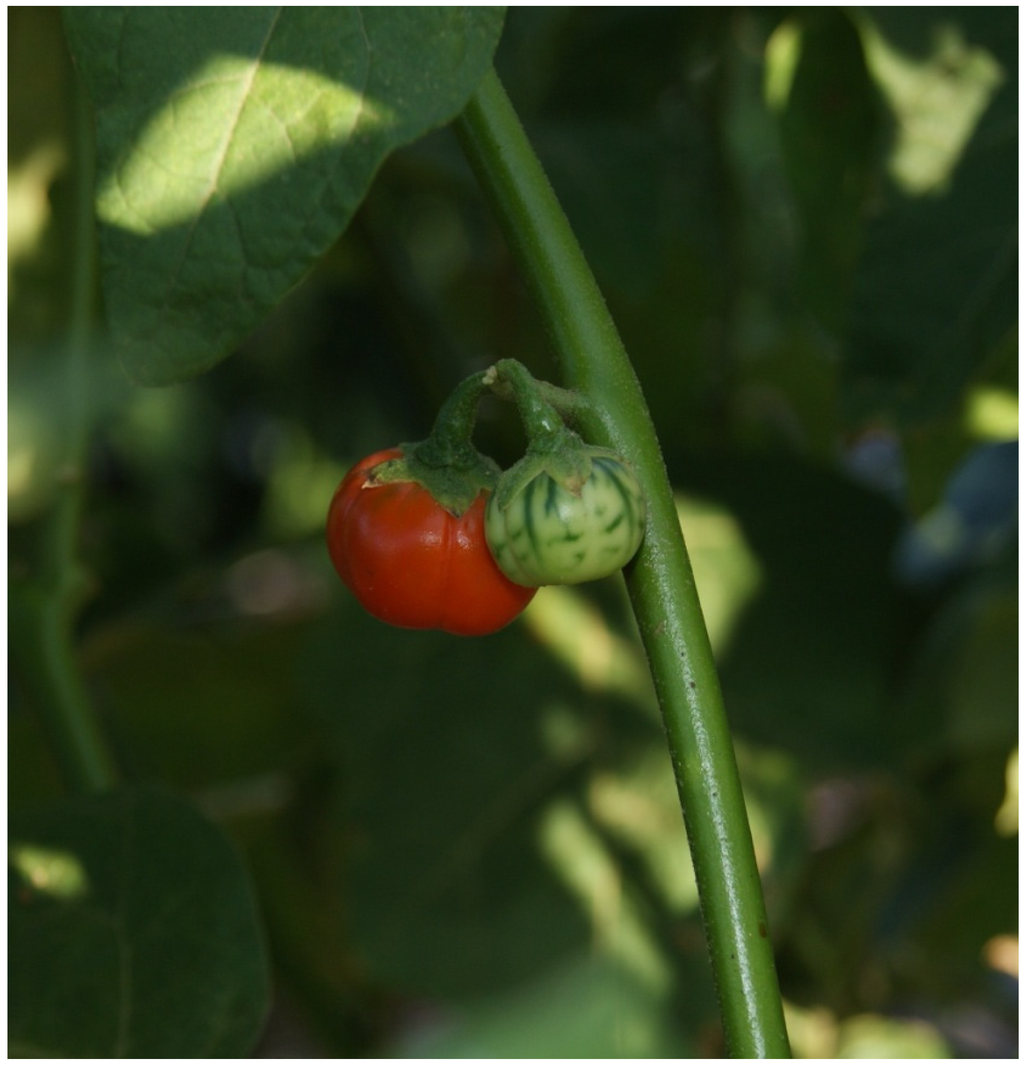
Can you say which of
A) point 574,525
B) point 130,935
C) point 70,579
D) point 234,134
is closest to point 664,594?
point 574,525

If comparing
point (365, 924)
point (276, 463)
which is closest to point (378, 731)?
point (365, 924)

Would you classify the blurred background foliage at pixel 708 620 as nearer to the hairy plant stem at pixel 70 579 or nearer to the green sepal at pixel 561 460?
the hairy plant stem at pixel 70 579

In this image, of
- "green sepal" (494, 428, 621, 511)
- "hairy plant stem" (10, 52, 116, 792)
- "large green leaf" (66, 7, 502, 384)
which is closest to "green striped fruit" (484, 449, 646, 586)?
"green sepal" (494, 428, 621, 511)

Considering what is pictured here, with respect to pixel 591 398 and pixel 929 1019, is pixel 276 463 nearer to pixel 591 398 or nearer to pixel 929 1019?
pixel 929 1019

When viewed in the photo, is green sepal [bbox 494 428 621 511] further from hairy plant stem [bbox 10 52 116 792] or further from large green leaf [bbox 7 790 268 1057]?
hairy plant stem [bbox 10 52 116 792]

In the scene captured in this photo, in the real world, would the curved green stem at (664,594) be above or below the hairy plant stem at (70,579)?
above

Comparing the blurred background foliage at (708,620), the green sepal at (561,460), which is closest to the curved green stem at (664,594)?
the green sepal at (561,460)

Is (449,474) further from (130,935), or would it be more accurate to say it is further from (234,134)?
(130,935)
